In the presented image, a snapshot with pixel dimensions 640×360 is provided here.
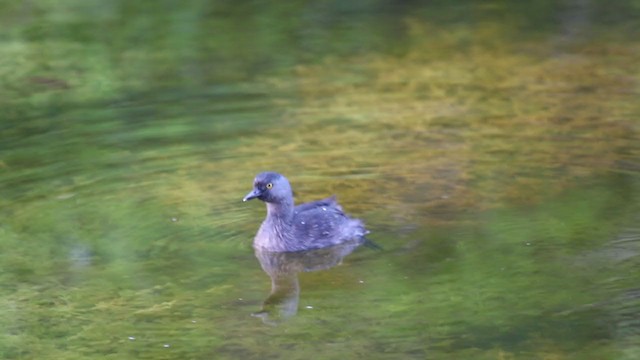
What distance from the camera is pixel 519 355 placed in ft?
26.9

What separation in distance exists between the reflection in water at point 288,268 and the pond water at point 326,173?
0.04 m

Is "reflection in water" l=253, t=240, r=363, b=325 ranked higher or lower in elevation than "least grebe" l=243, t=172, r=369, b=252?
lower

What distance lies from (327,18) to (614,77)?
4.33 meters

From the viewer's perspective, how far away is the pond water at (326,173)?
8.83 meters

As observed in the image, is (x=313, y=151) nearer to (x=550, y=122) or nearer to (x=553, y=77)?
(x=550, y=122)

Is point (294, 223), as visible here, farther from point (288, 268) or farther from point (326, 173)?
point (326, 173)

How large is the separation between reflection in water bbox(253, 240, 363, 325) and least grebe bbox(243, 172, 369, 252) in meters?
0.05

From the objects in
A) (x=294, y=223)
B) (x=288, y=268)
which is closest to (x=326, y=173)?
(x=294, y=223)

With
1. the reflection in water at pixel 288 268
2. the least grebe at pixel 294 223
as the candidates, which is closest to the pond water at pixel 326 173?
the reflection in water at pixel 288 268

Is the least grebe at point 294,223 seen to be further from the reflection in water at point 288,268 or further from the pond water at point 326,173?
the pond water at point 326,173

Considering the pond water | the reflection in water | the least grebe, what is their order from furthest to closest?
the least grebe, the reflection in water, the pond water

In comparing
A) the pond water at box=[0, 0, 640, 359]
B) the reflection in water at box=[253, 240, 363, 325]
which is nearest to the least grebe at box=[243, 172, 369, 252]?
the reflection in water at box=[253, 240, 363, 325]

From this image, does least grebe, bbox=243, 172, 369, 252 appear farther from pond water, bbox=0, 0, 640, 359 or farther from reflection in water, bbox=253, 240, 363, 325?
pond water, bbox=0, 0, 640, 359

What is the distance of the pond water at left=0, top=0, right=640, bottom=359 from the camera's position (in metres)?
8.83
